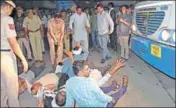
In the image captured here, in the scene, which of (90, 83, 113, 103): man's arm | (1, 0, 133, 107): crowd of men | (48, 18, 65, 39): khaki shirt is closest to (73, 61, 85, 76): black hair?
(1, 0, 133, 107): crowd of men

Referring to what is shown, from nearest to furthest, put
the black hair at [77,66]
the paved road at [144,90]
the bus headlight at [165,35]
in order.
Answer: the bus headlight at [165,35], the paved road at [144,90], the black hair at [77,66]

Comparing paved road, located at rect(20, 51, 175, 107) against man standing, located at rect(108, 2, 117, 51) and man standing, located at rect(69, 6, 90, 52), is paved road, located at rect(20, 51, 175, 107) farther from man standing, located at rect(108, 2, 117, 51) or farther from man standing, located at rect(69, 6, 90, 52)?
man standing, located at rect(108, 2, 117, 51)

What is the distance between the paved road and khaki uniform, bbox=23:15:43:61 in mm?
890

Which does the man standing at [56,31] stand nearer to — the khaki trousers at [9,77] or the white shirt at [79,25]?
the white shirt at [79,25]

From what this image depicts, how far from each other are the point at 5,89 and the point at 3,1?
1.33 metres

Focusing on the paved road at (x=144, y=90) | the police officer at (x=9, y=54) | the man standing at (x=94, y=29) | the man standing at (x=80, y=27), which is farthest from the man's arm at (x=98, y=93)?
the man standing at (x=94, y=29)

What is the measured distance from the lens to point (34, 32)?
8594 mm

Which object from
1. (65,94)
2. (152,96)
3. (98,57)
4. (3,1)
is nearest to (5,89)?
(65,94)

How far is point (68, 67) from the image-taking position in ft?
17.7

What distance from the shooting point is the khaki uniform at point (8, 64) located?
452 centimetres

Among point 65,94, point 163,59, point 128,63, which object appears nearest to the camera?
point 65,94

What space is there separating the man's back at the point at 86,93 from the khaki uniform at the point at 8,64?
0.91 meters

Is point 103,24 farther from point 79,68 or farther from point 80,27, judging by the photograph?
point 79,68

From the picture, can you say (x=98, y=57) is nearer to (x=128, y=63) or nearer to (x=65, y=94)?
(x=128, y=63)
